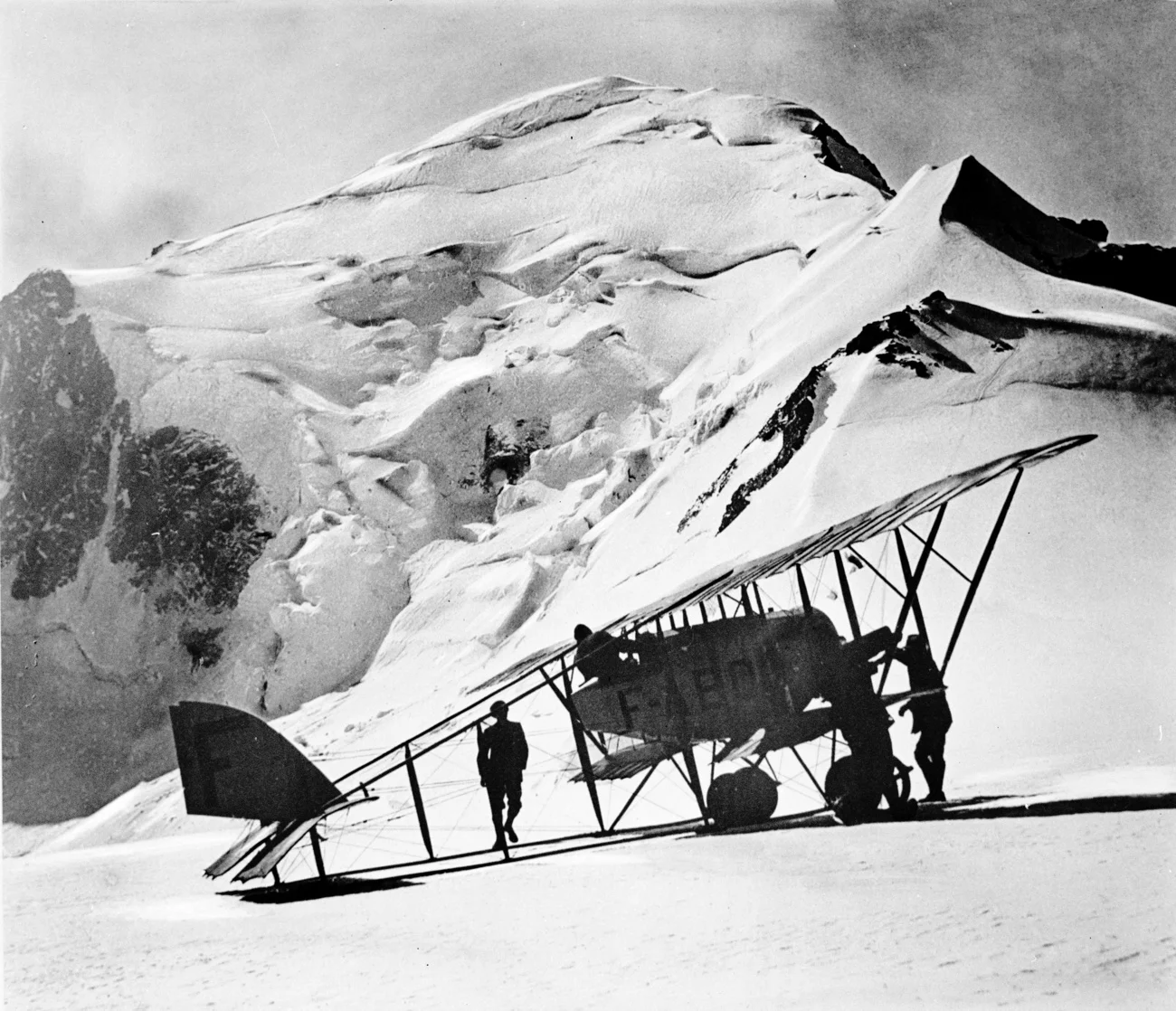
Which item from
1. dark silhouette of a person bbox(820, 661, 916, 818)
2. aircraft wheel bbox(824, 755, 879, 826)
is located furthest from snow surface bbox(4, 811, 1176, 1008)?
dark silhouette of a person bbox(820, 661, 916, 818)

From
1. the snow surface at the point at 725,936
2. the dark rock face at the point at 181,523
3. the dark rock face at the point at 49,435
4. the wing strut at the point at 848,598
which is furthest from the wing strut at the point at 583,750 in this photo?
the dark rock face at the point at 49,435

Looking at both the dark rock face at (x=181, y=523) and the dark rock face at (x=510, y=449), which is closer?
the dark rock face at (x=181, y=523)

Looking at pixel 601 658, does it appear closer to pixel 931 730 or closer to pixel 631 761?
pixel 631 761

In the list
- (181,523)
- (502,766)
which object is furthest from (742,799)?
(181,523)

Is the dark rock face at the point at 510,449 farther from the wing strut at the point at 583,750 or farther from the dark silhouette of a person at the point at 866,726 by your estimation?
the dark silhouette of a person at the point at 866,726

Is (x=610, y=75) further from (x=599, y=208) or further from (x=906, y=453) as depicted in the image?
(x=906, y=453)

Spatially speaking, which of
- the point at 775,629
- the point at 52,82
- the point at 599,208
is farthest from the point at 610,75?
the point at 775,629
